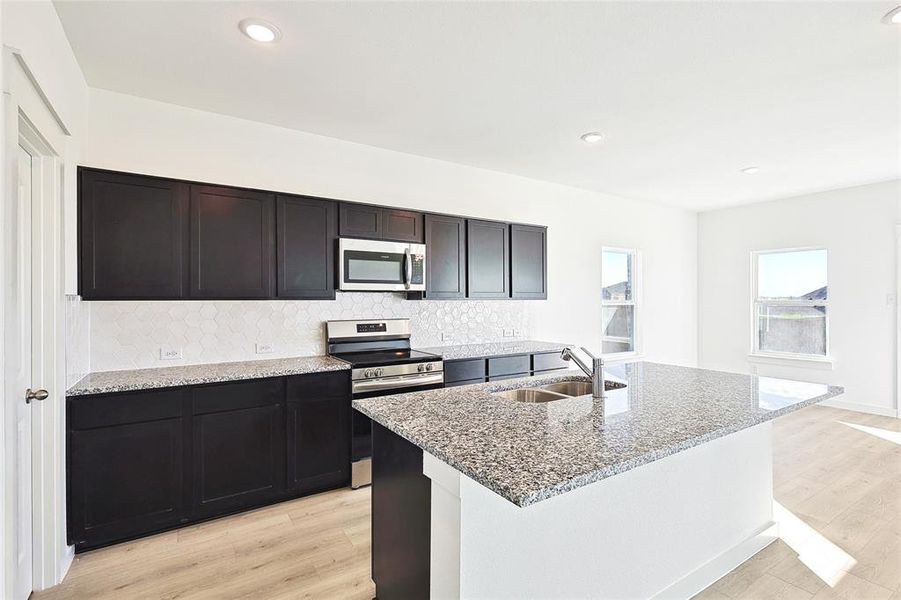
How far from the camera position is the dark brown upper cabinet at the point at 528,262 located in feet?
14.5

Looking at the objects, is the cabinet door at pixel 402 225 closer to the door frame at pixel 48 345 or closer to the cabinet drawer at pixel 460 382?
the cabinet drawer at pixel 460 382

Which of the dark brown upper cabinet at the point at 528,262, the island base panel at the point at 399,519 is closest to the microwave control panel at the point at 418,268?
the dark brown upper cabinet at the point at 528,262

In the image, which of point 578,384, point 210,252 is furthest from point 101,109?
point 578,384

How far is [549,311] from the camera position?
5.19 meters

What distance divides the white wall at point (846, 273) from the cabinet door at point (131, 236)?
6.86m

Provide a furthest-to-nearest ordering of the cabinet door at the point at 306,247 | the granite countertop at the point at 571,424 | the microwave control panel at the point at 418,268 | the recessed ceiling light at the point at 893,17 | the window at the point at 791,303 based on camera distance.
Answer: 1. the window at the point at 791,303
2. the microwave control panel at the point at 418,268
3. the cabinet door at the point at 306,247
4. the recessed ceiling light at the point at 893,17
5. the granite countertop at the point at 571,424

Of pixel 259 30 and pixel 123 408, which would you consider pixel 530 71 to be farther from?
pixel 123 408

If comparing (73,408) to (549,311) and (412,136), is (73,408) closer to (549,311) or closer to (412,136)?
(412,136)

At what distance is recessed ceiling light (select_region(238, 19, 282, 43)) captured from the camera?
2.19 m

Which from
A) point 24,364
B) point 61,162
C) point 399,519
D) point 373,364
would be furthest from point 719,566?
point 61,162

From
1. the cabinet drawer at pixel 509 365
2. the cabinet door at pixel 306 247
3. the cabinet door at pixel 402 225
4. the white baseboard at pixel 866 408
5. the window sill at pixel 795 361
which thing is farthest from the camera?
the window sill at pixel 795 361

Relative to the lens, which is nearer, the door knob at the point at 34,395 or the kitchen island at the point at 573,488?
the kitchen island at the point at 573,488

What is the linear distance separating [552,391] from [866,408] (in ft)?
17.1

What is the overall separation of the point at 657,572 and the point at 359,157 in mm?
3535
